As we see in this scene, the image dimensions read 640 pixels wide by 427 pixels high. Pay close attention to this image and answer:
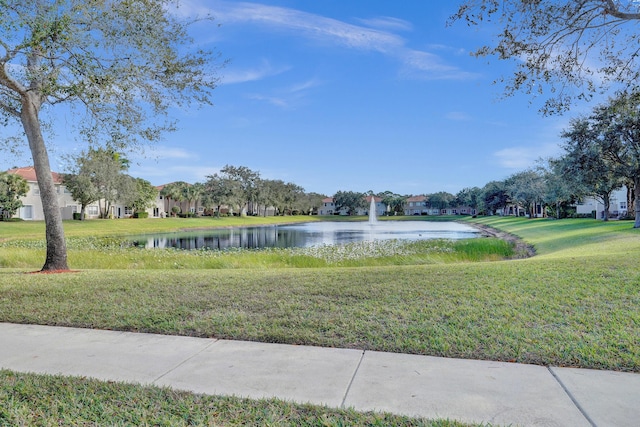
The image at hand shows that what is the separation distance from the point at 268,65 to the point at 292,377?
14813 millimetres

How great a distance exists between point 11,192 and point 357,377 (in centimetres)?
4906

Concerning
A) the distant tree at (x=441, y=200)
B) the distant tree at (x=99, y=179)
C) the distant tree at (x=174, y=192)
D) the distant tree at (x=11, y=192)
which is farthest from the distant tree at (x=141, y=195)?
the distant tree at (x=441, y=200)

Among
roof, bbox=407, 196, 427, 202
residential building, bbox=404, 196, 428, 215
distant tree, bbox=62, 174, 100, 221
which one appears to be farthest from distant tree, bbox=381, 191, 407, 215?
distant tree, bbox=62, 174, 100, 221

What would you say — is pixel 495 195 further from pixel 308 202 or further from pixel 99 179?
pixel 99 179

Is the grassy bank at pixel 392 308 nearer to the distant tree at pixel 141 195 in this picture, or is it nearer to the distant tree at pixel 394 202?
the distant tree at pixel 141 195

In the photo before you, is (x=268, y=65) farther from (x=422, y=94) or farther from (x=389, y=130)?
(x=389, y=130)

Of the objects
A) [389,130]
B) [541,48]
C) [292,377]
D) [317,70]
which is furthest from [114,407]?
[389,130]

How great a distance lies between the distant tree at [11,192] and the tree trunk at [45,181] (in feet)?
121

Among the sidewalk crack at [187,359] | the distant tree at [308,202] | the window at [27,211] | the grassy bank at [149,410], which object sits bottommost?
the sidewalk crack at [187,359]

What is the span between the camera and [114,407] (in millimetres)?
3143

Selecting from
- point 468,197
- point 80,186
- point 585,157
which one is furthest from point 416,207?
point 585,157

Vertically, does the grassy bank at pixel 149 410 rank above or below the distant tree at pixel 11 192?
below

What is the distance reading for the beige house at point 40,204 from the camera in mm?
46156

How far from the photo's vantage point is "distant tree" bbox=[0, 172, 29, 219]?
40.2m
